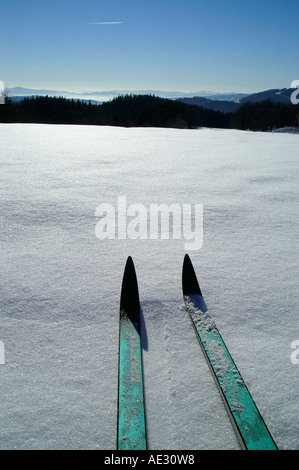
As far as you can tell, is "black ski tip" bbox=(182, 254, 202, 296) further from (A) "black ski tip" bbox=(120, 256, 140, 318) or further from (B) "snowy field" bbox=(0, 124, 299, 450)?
(A) "black ski tip" bbox=(120, 256, 140, 318)

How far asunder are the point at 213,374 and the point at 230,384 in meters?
0.07

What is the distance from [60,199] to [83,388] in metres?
2.01

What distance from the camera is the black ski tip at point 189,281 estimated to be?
5.22 feet

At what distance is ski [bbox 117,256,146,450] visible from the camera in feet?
3.01

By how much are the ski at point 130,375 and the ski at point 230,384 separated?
0.28m

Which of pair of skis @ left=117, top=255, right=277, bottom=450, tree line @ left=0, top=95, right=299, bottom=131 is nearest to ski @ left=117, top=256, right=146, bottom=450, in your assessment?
pair of skis @ left=117, top=255, right=277, bottom=450

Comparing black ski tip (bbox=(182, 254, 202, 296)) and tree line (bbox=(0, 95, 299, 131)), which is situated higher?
tree line (bbox=(0, 95, 299, 131))

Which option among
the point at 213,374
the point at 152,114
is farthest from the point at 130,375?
the point at 152,114

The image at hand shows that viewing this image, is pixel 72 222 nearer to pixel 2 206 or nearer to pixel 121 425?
pixel 2 206

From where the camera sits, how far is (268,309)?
152 cm

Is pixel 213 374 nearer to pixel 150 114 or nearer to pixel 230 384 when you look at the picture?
pixel 230 384

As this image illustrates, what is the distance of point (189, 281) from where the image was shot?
165cm

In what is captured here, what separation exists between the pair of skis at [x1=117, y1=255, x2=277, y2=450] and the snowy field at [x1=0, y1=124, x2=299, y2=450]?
4cm

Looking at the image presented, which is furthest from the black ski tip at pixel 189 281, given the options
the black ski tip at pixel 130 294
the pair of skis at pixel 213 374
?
the black ski tip at pixel 130 294
